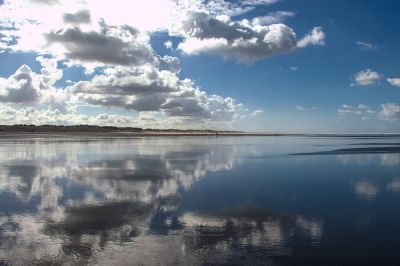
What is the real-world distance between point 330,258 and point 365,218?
16.5 ft

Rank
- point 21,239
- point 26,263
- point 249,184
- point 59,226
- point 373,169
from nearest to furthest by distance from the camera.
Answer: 1. point 26,263
2. point 21,239
3. point 59,226
4. point 249,184
5. point 373,169

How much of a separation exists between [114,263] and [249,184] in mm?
13312

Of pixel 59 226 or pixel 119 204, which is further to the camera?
pixel 119 204

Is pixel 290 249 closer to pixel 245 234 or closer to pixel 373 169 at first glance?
pixel 245 234

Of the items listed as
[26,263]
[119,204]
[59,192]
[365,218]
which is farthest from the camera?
[59,192]

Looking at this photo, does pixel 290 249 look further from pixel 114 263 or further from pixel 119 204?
pixel 119 204

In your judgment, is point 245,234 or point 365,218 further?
point 365,218

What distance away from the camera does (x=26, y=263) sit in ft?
30.1

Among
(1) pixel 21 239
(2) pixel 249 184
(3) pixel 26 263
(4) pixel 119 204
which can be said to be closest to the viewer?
(3) pixel 26 263

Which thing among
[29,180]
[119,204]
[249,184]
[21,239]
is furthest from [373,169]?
[21,239]

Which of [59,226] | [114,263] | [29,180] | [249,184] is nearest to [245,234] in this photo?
[114,263]

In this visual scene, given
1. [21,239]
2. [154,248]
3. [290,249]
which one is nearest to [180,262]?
[154,248]

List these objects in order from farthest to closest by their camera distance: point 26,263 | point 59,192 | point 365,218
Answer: point 59,192 < point 365,218 < point 26,263

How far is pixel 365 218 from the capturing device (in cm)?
1395
